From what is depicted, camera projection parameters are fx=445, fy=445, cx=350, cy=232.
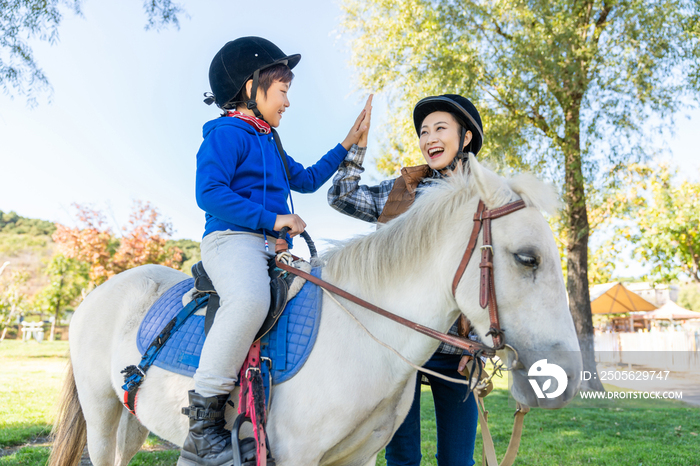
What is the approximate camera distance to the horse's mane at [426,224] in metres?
1.89

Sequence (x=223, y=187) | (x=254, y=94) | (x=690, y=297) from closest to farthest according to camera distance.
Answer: (x=223, y=187) < (x=254, y=94) < (x=690, y=297)

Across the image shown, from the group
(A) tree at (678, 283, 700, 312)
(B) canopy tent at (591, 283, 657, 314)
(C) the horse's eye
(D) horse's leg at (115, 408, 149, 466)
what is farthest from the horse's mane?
(A) tree at (678, 283, 700, 312)

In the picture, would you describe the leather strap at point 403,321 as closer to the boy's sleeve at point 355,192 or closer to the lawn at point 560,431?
the boy's sleeve at point 355,192

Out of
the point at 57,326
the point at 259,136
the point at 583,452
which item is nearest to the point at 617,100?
the point at 583,452

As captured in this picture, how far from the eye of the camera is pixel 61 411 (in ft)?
10.6

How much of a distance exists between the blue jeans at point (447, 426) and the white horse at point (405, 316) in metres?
0.54

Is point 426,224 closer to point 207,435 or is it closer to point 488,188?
point 488,188

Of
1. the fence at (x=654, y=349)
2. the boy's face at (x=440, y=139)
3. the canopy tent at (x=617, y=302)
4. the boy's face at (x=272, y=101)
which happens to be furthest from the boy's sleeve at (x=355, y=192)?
the canopy tent at (x=617, y=302)

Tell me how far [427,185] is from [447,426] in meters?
1.45

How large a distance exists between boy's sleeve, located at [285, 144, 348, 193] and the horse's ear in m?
1.31

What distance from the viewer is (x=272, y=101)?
2.58 m

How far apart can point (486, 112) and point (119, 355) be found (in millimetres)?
11019

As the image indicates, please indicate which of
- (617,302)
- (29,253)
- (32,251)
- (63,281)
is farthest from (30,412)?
(29,253)

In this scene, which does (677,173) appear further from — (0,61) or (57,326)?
(57,326)
